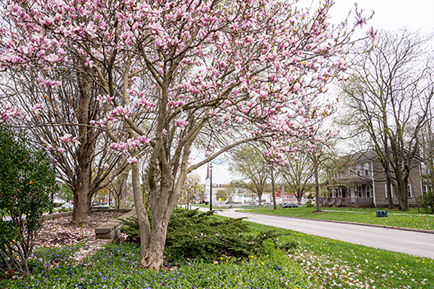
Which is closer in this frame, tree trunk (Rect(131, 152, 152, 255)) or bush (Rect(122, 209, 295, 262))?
tree trunk (Rect(131, 152, 152, 255))

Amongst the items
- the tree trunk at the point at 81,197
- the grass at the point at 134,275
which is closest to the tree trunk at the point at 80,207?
the tree trunk at the point at 81,197

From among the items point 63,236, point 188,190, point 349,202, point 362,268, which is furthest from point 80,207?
point 349,202

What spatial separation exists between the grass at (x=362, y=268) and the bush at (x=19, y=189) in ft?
16.0

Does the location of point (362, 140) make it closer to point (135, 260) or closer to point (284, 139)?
point (284, 139)

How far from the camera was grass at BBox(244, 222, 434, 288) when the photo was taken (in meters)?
5.09

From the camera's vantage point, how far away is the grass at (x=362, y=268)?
5.09 m

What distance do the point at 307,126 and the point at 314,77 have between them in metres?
0.90

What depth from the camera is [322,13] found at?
457cm

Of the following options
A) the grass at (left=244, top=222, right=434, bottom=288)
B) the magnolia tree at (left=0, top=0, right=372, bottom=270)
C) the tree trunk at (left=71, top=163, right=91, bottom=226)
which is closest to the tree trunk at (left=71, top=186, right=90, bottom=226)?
the tree trunk at (left=71, top=163, right=91, bottom=226)

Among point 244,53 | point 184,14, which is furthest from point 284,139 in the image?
point 184,14

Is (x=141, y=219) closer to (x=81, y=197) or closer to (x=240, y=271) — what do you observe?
(x=240, y=271)

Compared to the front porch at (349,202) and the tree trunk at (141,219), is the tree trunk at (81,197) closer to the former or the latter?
the tree trunk at (141,219)

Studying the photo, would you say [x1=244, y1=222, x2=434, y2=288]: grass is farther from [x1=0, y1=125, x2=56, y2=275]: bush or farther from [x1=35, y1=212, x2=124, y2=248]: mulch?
[x1=35, y1=212, x2=124, y2=248]: mulch

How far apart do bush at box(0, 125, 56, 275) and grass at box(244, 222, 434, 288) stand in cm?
488
